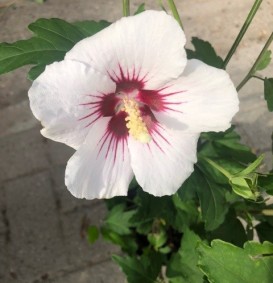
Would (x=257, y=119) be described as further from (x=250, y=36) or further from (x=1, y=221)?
(x=1, y=221)

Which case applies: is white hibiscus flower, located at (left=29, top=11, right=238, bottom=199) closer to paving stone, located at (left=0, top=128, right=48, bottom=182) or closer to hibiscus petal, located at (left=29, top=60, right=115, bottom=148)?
hibiscus petal, located at (left=29, top=60, right=115, bottom=148)

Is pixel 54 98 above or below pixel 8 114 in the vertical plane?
above

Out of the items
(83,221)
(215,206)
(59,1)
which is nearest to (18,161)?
(83,221)

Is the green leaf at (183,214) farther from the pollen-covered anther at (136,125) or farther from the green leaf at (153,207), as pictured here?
the pollen-covered anther at (136,125)

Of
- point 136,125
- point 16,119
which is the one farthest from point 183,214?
point 16,119

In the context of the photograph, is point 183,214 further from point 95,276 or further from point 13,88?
point 13,88

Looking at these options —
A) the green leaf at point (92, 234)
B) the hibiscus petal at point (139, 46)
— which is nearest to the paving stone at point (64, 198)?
the green leaf at point (92, 234)
